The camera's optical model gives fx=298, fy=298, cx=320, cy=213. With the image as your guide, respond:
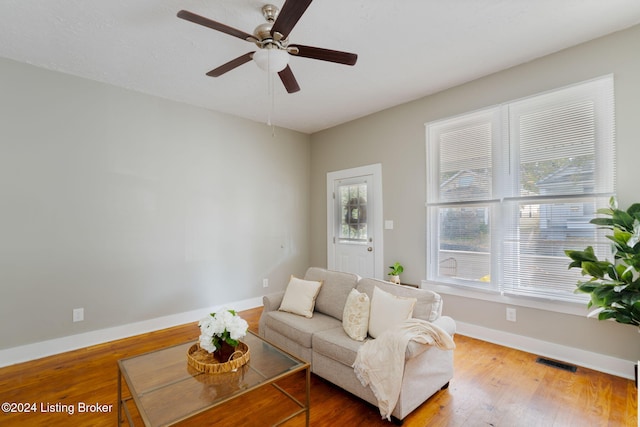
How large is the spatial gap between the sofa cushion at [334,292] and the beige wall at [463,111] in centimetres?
143

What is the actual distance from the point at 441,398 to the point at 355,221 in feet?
9.06

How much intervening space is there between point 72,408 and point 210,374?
4.17ft

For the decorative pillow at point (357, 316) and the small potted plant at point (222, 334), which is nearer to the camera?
the small potted plant at point (222, 334)

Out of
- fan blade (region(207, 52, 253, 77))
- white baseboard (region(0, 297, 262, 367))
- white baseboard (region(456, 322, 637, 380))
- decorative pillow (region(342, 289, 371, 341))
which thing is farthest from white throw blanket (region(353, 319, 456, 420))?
white baseboard (region(0, 297, 262, 367))

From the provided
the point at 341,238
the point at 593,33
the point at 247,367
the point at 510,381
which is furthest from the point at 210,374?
the point at 593,33

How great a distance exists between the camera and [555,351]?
278 centimetres

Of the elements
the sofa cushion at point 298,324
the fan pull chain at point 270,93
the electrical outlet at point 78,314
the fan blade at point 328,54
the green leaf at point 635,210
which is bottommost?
the electrical outlet at point 78,314

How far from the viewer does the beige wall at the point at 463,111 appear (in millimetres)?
2471

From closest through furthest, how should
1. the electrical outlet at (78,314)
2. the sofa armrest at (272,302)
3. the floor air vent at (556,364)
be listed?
1. the floor air vent at (556,364)
2. the sofa armrest at (272,302)
3. the electrical outlet at (78,314)

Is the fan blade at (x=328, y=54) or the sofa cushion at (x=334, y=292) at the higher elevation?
the fan blade at (x=328, y=54)

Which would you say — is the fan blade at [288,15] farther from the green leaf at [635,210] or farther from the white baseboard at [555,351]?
the white baseboard at [555,351]

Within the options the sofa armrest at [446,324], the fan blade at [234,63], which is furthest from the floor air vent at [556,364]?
the fan blade at [234,63]

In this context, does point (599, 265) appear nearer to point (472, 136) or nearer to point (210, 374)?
point (472, 136)

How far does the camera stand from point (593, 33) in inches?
99.7
